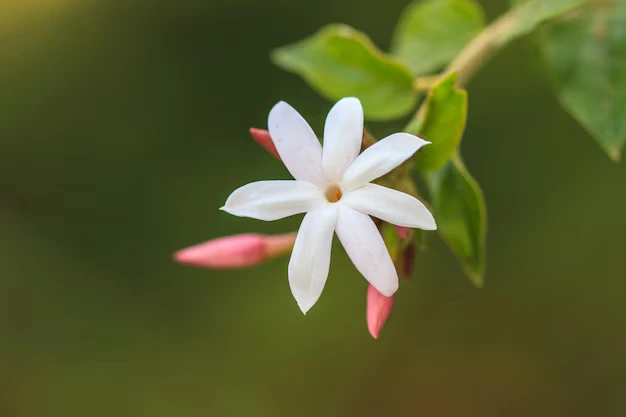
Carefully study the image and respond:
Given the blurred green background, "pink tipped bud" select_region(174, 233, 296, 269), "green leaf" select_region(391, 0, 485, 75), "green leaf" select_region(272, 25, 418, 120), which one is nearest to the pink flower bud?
"pink tipped bud" select_region(174, 233, 296, 269)

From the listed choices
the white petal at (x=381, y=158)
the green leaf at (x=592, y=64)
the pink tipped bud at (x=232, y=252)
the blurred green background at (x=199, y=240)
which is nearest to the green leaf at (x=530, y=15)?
the green leaf at (x=592, y=64)

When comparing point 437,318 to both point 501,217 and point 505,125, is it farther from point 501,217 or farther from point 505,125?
point 505,125

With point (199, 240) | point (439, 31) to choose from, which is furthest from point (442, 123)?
point (199, 240)

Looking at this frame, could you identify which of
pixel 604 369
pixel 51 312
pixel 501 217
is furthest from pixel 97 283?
pixel 604 369

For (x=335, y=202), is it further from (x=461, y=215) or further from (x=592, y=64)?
(x=592, y=64)

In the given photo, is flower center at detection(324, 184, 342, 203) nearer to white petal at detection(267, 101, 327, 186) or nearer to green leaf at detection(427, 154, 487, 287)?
white petal at detection(267, 101, 327, 186)

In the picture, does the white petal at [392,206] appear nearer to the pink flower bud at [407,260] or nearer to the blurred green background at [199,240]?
the pink flower bud at [407,260]

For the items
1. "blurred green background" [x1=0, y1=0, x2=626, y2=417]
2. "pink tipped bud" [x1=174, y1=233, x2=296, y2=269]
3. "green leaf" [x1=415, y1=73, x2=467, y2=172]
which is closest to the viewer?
"green leaf" [x1=415, y1=73, x2=467, y2=172]
